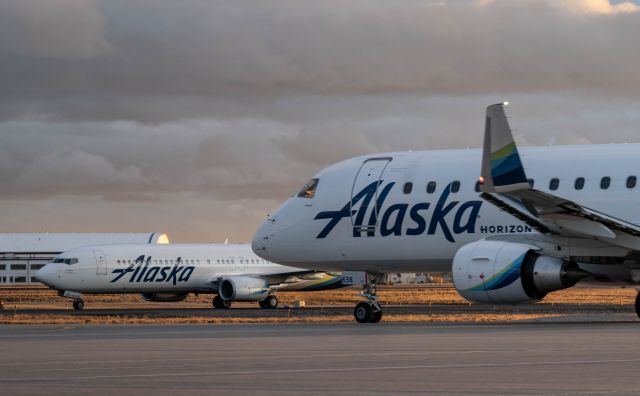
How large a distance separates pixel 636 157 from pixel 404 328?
21.9ft

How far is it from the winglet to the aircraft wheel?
38089 mm

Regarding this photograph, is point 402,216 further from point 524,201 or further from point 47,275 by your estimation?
point 47,275

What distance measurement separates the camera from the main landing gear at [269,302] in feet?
206

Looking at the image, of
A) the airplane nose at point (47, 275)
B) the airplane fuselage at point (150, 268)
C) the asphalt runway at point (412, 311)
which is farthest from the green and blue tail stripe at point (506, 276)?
the airplane nose at point (47, 275)

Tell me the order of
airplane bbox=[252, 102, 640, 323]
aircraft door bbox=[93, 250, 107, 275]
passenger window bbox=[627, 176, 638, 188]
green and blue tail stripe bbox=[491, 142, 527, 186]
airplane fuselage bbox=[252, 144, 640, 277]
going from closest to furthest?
green and blue tail stripe bbox=[491, 142, 527, 186]
airplane bbox=[252, 102, 640, 323]
passenger window bbox=[627, 176, 638, 188]
airplane fuselage bbox=[252, 144, 640, 277]
aircraft door bbox=[93, 250, 107, 275]

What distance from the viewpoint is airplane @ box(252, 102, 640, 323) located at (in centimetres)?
2631

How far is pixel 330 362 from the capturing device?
1638 cm

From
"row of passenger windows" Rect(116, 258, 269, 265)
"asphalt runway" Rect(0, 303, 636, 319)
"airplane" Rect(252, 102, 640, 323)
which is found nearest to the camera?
"airplane" Rect(252, 102, 640, 323)

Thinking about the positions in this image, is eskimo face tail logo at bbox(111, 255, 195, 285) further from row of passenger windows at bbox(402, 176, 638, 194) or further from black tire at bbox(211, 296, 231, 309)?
row of passenger windows at bbox(402, 176, 638, 194)

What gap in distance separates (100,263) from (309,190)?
31.1m

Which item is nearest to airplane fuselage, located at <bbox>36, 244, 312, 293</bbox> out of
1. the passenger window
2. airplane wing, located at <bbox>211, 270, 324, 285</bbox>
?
airplane wing, located at <bbox>211, 270, 324, 285</bbox>

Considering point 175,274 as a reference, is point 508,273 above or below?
below

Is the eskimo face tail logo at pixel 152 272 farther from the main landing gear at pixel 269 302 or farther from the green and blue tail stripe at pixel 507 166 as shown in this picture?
the green and blue tail stripe at pixel 507 166

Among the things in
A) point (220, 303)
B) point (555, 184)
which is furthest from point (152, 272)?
point (555, 184)
